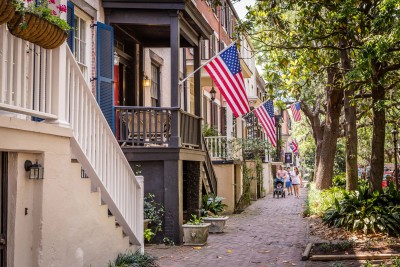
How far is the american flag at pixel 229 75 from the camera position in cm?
1445

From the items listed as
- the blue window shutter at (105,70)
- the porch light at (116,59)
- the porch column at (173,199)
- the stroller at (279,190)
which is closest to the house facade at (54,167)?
the blue window shutter at (105,70)

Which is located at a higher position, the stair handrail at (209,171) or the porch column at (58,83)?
the porch column at (58,83)

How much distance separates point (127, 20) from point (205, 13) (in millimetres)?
11898

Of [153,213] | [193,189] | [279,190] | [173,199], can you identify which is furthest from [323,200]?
[279,190]

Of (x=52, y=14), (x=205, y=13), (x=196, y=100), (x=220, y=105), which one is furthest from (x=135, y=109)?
(x=220, y=105)

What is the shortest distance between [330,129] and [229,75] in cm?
761

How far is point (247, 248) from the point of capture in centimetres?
1256

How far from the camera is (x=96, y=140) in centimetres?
814

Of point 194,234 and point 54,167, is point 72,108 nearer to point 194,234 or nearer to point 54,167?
point 54,167

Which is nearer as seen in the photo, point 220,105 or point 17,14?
point 17,14

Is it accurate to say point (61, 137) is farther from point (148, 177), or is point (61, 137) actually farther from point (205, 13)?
point (205, 13)

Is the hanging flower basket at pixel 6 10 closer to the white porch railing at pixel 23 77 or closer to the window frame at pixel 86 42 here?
the white porch railing at pixel 23 77

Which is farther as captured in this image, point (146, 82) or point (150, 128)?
point (146, 82)

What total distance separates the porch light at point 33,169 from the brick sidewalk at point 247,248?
4471mm
